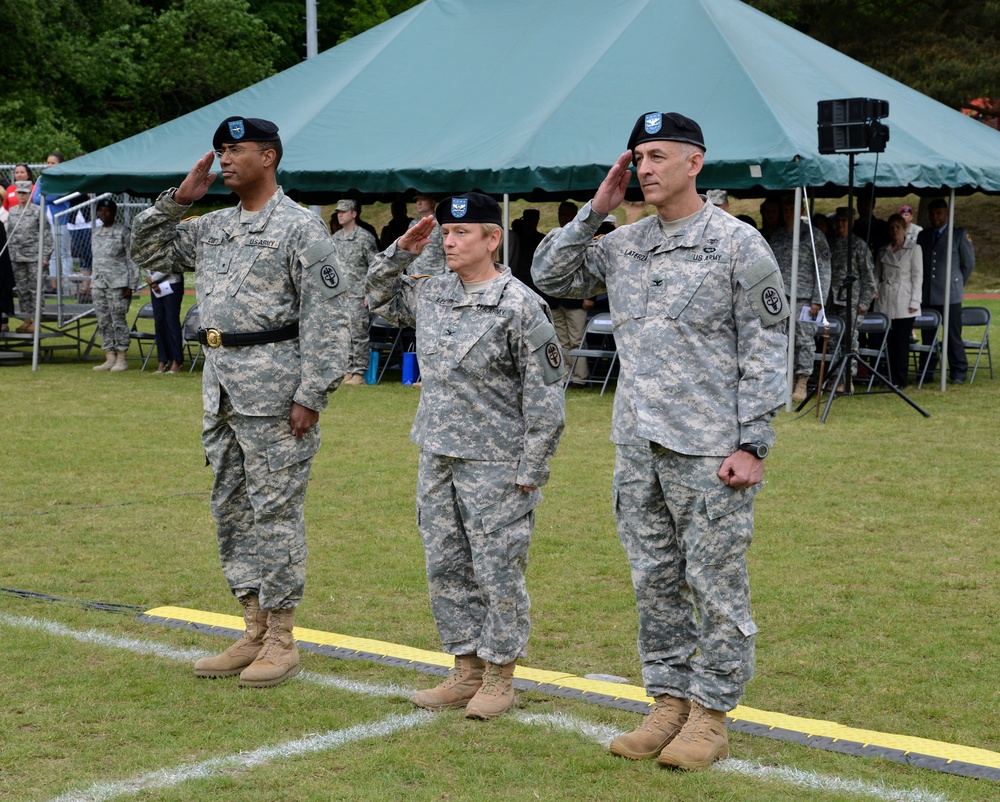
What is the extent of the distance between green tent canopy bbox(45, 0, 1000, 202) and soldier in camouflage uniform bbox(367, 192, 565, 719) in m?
8.19

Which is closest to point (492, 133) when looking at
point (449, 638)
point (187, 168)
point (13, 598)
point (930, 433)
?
point (187, 168)

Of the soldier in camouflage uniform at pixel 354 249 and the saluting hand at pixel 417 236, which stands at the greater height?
the saluting hand at pixel 417 236

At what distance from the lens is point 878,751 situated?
14.2ft

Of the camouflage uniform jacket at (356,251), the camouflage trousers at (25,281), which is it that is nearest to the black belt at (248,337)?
the camouflage uniform jacket at (356,251)

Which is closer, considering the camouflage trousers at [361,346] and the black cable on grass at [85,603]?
the black cable on grass at [85,603]

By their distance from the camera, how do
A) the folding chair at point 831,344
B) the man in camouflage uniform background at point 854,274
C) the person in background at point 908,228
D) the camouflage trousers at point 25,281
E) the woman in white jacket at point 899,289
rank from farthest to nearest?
the camouflage trousers at point 25,281, the person in background at point 908,228, the woman in white jacket at point 899,289, the man in camouflage uniform background at point 854,274, the folding chair at point 831,344

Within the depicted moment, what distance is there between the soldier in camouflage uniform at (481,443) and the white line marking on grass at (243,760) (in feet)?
0.66

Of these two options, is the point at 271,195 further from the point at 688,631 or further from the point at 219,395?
the point at 688,631

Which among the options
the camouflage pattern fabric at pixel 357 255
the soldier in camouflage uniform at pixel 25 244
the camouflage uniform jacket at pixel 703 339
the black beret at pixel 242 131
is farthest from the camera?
the soldier in camouflage uniform at pixel 25 244

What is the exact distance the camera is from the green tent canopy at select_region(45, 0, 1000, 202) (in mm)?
13281

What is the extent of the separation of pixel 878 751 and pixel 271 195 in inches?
120

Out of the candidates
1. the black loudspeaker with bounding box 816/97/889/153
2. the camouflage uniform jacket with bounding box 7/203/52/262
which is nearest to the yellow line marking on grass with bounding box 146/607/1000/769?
the black loudspeaker with bounding box 816/97/889/153

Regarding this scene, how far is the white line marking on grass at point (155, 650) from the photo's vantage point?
4984 mm

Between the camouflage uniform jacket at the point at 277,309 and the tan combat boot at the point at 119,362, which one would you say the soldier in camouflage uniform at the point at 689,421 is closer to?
the camouflage uniform jacket at the point at 277,309
